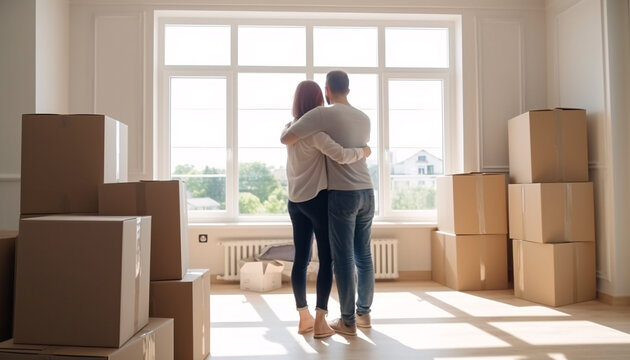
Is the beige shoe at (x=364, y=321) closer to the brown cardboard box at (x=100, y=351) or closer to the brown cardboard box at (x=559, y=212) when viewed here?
the brown cardboard box at (x=100, y=351)

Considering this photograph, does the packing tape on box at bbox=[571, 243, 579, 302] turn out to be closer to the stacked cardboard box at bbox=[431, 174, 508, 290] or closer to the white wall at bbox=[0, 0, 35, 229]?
the stacked cardboard box at bbox=[431, 174, 508, 290]

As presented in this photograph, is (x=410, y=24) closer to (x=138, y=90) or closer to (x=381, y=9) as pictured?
(x=381, y=9)

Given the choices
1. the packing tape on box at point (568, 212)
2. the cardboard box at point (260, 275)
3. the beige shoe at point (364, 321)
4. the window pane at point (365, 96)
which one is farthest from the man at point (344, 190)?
the window pane at point (365, 96)

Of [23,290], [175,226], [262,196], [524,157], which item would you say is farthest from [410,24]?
[23,290]

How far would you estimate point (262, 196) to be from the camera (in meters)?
4.04

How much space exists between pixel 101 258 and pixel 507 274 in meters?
3.15

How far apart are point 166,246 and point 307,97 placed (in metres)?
1.05

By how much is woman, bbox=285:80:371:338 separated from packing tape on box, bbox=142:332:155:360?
92 centimetres

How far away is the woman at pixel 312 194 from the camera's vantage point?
2.22m

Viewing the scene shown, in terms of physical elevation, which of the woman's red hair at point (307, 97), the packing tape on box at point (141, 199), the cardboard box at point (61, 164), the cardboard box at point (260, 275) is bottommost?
the cardboard box at point (260, 275)

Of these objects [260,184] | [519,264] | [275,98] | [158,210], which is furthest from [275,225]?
[158,210]

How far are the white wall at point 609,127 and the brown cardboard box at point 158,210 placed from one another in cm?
293

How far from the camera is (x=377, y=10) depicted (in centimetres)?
392

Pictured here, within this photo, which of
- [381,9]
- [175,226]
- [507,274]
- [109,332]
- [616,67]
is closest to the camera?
[109,332]
